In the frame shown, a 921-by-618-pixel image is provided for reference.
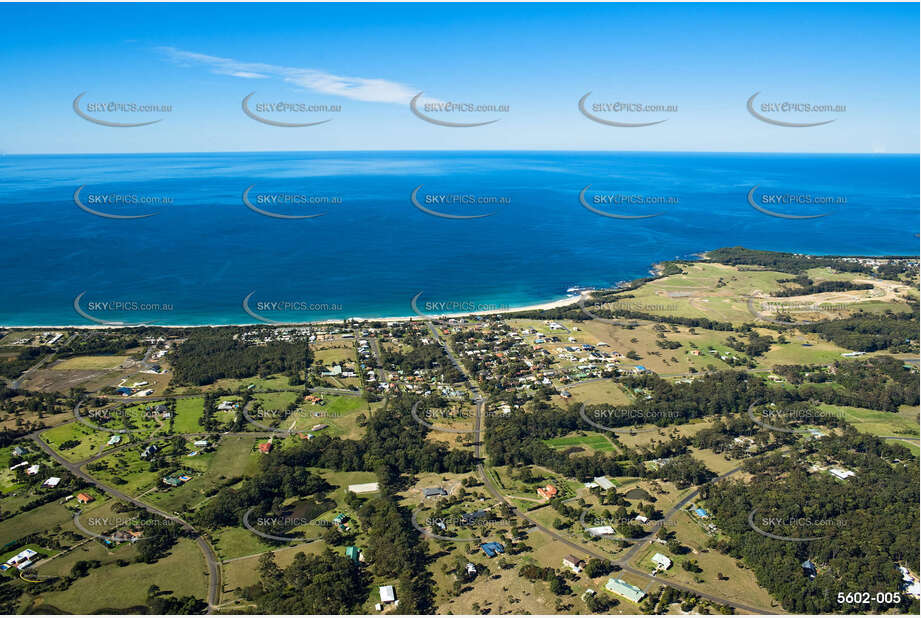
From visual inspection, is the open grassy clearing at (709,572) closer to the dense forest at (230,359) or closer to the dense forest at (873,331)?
the dense forest at (230,359)

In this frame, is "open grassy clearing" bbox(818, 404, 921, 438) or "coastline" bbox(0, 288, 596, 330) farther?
"coastline" bbox(0, 288, 596, 330)

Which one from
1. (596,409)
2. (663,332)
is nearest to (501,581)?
(596,409)

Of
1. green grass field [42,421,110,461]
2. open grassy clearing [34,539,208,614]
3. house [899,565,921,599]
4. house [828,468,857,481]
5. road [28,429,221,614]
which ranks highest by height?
house [828,468,857,481]

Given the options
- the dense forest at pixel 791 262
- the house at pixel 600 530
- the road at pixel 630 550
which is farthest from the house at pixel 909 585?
the dense forest at pixel 791 262

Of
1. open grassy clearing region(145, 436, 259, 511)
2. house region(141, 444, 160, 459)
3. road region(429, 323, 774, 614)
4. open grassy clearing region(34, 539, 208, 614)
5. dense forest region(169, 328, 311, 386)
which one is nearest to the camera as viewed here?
open grassy clearing region(34, 539, 208, 614)

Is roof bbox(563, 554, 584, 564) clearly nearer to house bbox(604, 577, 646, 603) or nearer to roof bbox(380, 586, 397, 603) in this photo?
house bbox(604, 577, 646, 603)

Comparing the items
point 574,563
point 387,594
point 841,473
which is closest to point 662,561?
point 574,563

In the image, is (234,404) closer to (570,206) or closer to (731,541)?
(731,541)

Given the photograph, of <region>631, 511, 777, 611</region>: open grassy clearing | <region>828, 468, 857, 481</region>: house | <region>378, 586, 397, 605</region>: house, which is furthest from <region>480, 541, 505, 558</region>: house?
<region>828, 468, 857, 481</region>: house

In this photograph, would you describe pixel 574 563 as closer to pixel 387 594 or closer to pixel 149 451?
pixel 387 594
